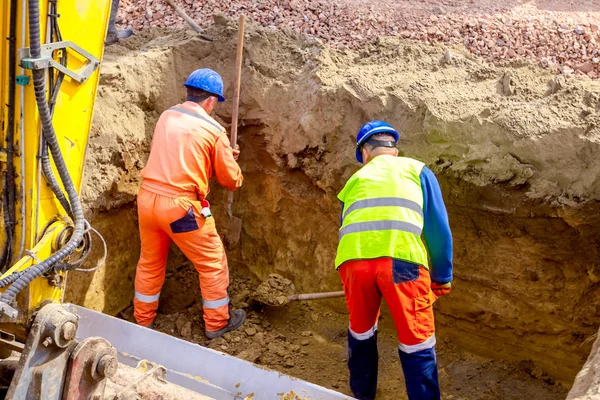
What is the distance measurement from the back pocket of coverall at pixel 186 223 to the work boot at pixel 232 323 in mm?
1043

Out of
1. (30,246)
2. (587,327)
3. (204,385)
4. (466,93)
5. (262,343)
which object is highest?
(466,93)

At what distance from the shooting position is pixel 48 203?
11.4ft

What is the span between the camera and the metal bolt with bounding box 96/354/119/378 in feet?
10.2

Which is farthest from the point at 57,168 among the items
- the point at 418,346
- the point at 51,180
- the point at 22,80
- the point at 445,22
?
the point at 445,22

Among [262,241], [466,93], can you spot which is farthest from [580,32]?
[262,241]

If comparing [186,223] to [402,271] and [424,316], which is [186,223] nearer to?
[402,271]

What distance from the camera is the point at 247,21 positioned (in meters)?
6.23

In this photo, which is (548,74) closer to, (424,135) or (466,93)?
(466,93)

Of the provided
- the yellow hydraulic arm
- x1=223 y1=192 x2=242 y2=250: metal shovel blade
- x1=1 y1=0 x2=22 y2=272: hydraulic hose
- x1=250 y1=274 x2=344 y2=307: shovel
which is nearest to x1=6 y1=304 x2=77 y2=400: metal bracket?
the yellow hydraulic arm

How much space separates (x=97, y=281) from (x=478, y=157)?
10.9 ft

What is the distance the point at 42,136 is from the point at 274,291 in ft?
9.52

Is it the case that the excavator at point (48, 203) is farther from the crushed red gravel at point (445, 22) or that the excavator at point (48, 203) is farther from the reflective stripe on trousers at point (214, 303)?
the crushed red gravel at point (445, 22)

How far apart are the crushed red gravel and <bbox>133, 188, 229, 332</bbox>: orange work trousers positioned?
7.23ft

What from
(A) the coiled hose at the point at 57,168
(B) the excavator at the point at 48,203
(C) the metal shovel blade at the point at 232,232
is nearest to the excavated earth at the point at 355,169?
(C) the metal shovel blade at the point at 232,232
